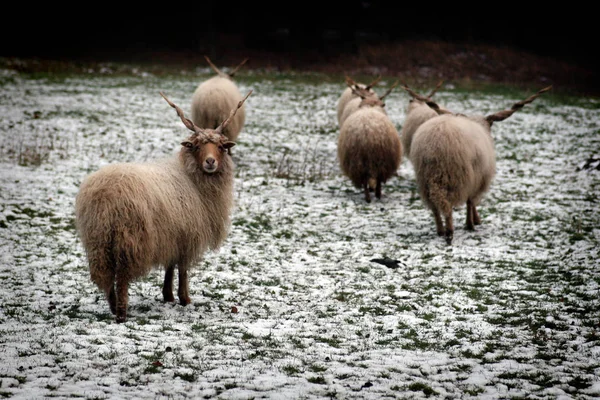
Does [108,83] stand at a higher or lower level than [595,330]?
higher

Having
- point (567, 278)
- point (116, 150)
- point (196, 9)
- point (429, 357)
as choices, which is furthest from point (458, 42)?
point (429, 357)

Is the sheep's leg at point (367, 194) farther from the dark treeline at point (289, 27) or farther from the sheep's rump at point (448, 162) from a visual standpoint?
the dark treeline at point (289, 27)

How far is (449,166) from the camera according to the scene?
9016 mm

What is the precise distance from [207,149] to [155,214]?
97cm

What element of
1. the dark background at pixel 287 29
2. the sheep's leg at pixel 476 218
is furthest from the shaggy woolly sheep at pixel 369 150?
the dark background at pixel 287 29

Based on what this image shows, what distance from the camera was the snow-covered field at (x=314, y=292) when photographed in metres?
4.79

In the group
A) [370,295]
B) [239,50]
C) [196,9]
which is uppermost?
[196,9]

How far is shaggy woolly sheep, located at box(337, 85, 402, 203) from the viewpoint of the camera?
11102 millimetres

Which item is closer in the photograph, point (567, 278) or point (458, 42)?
point (567, 278)

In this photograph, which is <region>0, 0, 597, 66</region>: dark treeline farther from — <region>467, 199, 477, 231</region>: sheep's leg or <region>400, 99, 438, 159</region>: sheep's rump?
<region>467, 199, 477, 231</region>: sheep's leg

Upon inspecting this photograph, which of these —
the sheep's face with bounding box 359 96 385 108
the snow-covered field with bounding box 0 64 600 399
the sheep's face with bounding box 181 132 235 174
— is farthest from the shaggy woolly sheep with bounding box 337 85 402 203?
the sheep's face with bounding box 181 132 235 174

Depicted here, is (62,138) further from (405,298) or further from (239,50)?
(239,50)

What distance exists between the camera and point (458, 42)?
35281 millimetres

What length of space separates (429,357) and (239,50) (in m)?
29.5
